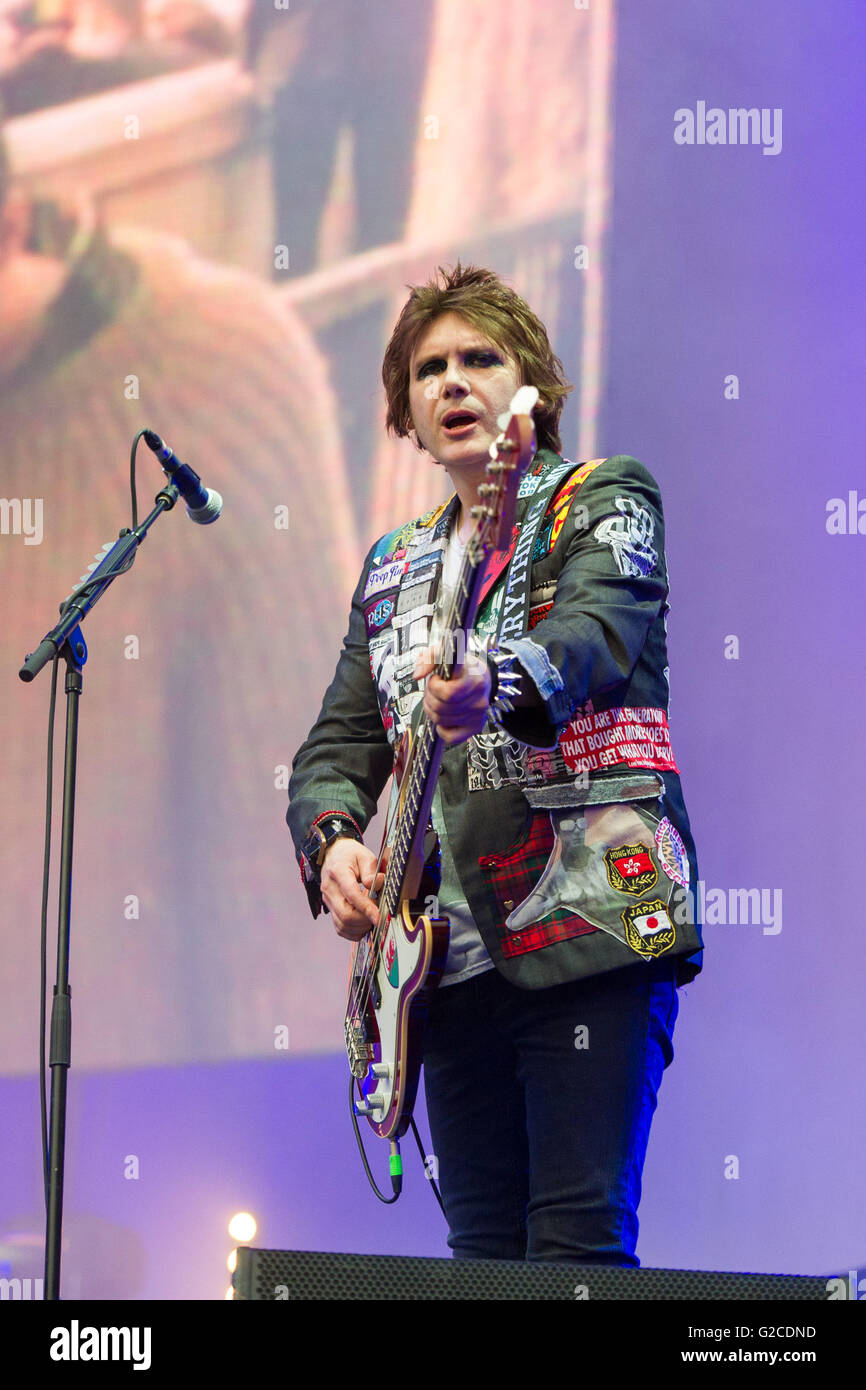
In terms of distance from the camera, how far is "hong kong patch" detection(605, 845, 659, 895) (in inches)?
67.6

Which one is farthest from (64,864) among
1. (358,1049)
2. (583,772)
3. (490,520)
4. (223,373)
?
(223,373)

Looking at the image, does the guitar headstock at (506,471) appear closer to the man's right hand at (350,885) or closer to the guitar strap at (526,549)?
the guitar strap at (526,549)

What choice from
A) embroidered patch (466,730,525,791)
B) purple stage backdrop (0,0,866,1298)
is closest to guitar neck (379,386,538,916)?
embroidered patch (466,730,525,791)

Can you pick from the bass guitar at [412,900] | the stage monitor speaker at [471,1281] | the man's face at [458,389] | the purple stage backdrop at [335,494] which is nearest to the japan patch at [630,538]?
the bass guitar at [412,900]

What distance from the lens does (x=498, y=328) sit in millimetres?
2164

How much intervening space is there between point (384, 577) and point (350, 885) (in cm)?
52

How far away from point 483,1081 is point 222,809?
165 centimetres

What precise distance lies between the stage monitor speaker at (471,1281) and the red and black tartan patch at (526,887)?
1.80ft

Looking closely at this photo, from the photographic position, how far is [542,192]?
3391 millimetres

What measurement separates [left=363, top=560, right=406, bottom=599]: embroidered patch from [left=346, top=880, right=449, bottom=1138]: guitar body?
0.55m

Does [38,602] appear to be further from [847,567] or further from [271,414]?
[847,567]

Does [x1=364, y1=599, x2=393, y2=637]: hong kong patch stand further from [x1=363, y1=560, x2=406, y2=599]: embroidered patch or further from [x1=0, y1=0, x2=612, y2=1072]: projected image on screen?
[x1=0, y1=0, x2=612, y2=1072]: projected image on screen
